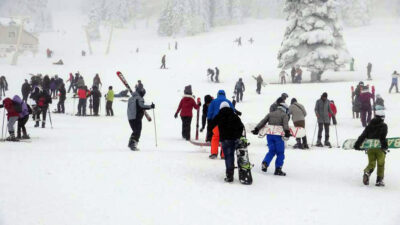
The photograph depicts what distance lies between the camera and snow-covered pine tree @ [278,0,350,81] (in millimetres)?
34656

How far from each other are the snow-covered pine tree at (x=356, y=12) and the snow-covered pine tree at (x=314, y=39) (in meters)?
56.5

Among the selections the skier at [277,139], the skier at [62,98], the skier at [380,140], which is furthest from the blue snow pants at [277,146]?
the skier at [62,98]

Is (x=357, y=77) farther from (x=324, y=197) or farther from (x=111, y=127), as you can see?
(x=324, y=197)

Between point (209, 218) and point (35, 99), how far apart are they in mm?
13262

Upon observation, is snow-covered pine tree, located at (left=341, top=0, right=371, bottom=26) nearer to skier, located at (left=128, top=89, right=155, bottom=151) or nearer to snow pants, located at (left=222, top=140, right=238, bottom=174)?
skier, located at (left=128, top=89, right=155, bottom=151)

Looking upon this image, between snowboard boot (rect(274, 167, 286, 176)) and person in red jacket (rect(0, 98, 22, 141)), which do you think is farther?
person in red jacket (rect(0, 98, 22, 141))

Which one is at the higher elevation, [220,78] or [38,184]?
[220,78]

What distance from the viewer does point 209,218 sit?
22.0ft

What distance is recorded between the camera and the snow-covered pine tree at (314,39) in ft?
114

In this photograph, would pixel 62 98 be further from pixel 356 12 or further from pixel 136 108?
pixel 356 12

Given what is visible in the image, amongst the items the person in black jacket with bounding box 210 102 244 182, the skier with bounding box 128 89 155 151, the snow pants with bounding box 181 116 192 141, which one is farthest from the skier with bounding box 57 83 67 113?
the person in black jacket with bounding box 210 102 244 182

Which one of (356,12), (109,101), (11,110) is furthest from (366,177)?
(356,12)

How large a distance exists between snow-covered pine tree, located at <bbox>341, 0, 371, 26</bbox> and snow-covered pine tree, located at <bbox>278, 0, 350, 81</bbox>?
185 feet

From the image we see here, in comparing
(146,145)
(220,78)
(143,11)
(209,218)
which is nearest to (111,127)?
(146,145)
